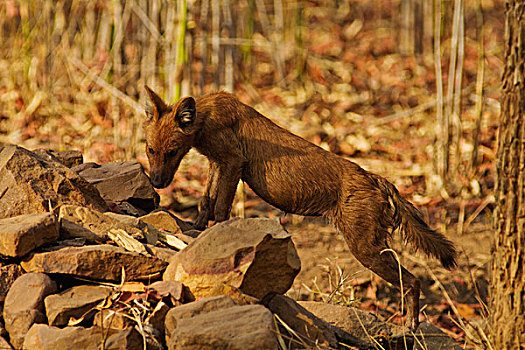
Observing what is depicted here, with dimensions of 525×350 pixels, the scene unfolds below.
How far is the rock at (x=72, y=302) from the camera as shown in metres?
3.39

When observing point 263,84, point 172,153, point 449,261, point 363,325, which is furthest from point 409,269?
point 263,84

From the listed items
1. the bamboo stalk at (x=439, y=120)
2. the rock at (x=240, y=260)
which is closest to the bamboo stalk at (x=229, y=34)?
the bamboo stalk at (x=439, y=120)

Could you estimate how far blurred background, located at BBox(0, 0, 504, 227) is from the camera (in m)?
8.61

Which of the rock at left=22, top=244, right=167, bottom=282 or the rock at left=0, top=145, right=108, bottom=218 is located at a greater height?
the rock at left=0, top=145, right=108, bottom=218

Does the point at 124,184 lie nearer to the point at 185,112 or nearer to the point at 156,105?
the point at 156,105

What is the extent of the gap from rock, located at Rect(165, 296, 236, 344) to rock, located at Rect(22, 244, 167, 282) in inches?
16.0

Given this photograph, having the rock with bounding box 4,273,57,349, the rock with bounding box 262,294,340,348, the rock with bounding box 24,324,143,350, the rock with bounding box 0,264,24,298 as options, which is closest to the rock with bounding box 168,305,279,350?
the rock with bounding box 24,324,143,350

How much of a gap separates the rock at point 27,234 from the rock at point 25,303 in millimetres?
147

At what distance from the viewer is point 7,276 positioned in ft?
12.1

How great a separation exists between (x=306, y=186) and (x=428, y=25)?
37.7 ft

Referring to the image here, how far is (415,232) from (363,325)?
761 millimetres

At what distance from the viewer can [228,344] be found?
314cm

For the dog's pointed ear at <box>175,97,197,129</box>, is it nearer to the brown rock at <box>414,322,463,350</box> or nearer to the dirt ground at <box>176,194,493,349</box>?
the brown rock at <box>414,322,463,350</box>

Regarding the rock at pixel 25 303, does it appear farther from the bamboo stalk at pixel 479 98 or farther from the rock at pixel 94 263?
the bamboo stalk at pixel 479 98
